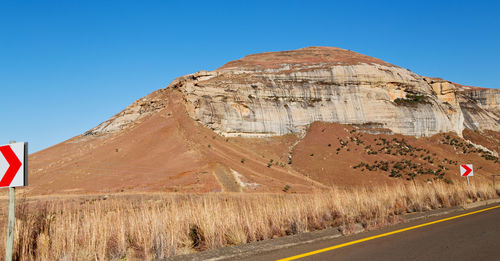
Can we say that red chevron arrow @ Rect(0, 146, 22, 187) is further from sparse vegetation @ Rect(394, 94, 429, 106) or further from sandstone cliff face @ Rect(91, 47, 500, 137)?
sparse vegetation @ Rect(394, 94, 429, 106)

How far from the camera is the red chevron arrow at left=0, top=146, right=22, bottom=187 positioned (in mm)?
5051

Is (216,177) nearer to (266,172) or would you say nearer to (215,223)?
(266,172)

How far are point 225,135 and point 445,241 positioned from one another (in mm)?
38047

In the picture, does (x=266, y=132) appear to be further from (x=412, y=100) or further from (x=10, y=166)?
(x=10, y=166)

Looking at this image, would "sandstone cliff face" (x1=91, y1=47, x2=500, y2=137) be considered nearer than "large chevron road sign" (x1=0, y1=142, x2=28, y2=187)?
A: No

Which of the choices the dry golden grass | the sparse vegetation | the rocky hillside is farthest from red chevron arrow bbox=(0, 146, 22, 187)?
the sparse vegetation

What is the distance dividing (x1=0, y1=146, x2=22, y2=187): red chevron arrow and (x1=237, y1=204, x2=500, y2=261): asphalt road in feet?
13.0

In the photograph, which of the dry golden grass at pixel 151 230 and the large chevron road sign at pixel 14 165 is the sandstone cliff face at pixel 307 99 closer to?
the dry golden grass at pixel 151 230

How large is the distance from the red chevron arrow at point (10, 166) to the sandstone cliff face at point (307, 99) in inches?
1515

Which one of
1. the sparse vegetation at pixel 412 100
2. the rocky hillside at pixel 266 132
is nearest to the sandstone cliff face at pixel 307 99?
the sparse vegetation at pixel 412 100

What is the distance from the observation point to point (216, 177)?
28.8 metres

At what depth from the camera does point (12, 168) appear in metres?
5.08

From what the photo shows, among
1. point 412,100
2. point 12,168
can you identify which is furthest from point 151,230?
point 412,100

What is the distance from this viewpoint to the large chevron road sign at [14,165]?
5031 millimetres
